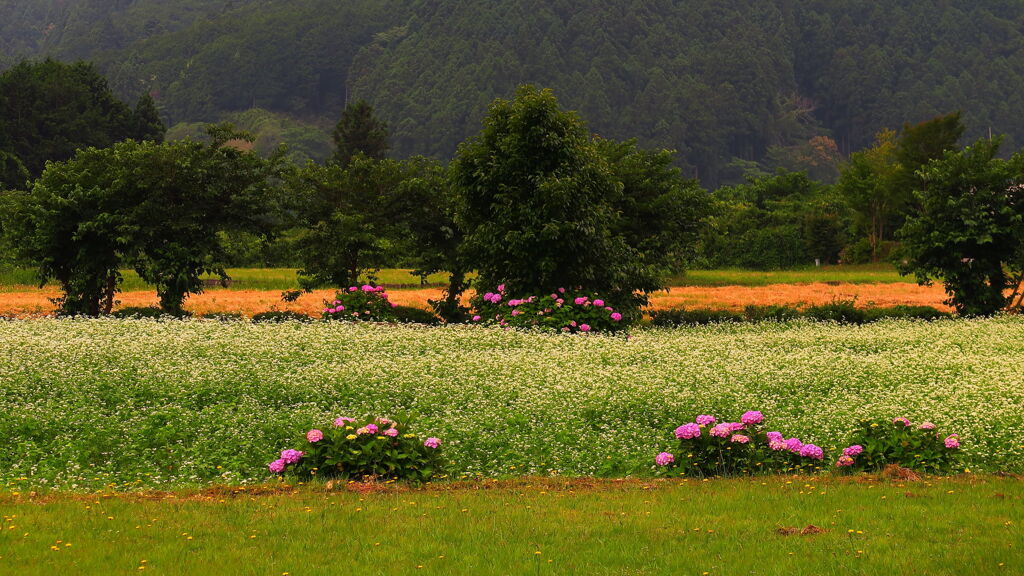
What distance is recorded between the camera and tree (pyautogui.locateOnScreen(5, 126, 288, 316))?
31031 mm

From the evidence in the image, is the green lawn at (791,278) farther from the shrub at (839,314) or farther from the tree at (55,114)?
the tree at (55,114)

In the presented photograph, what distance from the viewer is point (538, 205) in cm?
2955

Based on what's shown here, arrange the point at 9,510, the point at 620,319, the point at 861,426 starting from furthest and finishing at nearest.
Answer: the point at 620,319, the point at 861,426, the point at 9,510

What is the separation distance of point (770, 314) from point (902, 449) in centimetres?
2181

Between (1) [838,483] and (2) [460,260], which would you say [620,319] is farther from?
(1) [838,483]

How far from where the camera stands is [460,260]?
3269 centimetres

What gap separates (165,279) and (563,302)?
45.3 feet

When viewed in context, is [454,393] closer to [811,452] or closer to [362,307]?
[811,452]

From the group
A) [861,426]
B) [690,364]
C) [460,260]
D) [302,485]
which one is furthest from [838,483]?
[460,260]

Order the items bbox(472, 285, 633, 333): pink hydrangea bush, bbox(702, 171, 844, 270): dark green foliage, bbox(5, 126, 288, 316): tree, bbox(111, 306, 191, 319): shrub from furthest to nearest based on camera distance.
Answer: bbox(702, 171, 844, 270): dark green foliage → bbox(5, 126, 288, 316): tree → bbox(111, 306, 191, 319): shrub → bbox(472, 285, 633, 333): pink hydrangea bush

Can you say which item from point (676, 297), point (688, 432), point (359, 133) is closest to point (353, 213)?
point (676, 297)

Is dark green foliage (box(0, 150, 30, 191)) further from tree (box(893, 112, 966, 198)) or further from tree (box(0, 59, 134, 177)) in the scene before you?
tree (box(893, 112, 966, 198))

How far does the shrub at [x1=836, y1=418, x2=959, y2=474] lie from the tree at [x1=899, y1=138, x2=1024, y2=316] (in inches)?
898

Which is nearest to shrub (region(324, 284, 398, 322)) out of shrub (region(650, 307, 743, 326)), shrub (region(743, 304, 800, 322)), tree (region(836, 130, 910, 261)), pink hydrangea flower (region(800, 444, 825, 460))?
shrub (region(650, 307, 743, 326))
